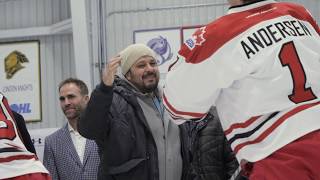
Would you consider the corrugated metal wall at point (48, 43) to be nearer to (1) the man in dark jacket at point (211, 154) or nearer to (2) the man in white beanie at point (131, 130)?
(2) the man in white beanie at point (131, 130)

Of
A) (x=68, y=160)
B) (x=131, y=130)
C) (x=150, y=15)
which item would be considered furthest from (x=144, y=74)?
(x=150, y=15)

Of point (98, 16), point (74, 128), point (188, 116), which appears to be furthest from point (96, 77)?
point (188, 116)

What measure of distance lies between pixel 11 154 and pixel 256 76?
47.4 inches

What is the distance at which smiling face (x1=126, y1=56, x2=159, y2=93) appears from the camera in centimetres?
315

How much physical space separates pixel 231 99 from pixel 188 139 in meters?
1.01

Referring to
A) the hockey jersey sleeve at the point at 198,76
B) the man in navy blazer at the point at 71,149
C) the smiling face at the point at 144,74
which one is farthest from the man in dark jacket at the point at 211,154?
the man in navy blazer at the point at 71,149

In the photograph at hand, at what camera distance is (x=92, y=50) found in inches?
314

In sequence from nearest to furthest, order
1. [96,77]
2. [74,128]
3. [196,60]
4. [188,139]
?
[196,60]
[188,139]
[74,128]
[96,77]

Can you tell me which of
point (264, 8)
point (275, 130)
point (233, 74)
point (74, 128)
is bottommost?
point (74, 128)

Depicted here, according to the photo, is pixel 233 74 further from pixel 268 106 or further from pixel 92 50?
pixel 92 50

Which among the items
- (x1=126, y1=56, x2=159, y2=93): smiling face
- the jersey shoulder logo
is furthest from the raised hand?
the jersey shoulder logo

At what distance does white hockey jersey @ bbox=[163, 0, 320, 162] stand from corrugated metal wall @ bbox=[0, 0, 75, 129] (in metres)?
7.94

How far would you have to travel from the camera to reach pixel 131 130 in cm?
295

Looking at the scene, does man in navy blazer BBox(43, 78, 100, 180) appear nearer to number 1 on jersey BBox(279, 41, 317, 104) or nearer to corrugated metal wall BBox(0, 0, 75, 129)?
number 1 on jersey BBox(279, 41, 317, 104)
